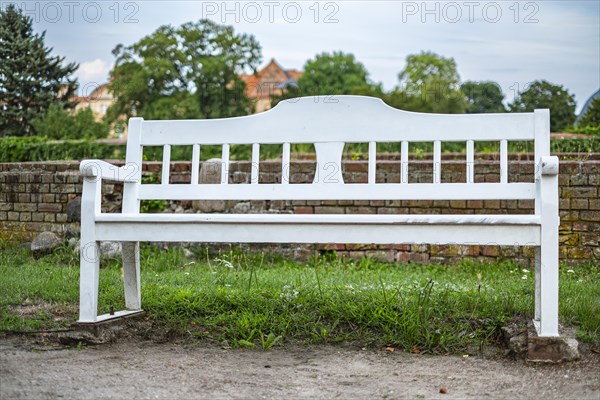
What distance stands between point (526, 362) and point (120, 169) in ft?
7.06

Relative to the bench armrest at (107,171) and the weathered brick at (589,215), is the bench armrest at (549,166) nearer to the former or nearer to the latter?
the bench armrest at (107,171)

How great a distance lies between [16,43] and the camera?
12.8m

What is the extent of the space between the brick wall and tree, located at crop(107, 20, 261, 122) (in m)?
24.3

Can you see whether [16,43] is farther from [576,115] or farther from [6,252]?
[576,115]

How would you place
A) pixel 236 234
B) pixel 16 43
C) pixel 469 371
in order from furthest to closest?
1. pixel 16 43
2. pixel 236 234
3. pixel 469 371

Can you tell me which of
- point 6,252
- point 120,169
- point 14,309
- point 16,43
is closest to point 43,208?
point 6,252

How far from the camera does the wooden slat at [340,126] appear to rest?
3.49 m

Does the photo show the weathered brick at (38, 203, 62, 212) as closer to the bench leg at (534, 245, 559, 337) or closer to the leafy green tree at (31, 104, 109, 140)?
the bench leg at (534, 245, 559, 337)

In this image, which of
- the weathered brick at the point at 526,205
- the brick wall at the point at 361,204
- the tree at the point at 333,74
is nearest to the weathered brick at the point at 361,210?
the brick wall at the point at 361,204

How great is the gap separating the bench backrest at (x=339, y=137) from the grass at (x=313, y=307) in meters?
0.50

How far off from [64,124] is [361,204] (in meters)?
14.4

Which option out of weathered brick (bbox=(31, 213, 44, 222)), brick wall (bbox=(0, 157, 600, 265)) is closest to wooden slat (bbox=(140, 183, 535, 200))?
brick wall (bbox=(0, 157, 600, 265))

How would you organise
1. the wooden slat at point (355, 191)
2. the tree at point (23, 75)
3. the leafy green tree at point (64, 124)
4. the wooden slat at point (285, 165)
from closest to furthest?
the wooden slat at point (355, 191)
the wooden slat at point (285, 165)
the tree at point (23, 75)
the leafy green tree at point (64, 124)

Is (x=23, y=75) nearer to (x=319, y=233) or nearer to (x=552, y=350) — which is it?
(x=319, y=233)
